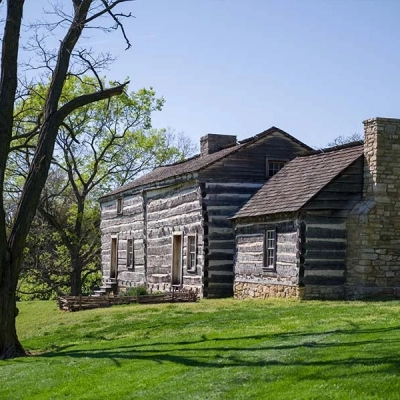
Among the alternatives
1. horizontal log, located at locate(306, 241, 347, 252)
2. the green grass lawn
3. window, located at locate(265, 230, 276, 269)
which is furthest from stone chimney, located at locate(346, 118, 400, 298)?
window, located at locate(265, 230, 276, 269)

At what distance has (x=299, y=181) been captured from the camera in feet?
77.6

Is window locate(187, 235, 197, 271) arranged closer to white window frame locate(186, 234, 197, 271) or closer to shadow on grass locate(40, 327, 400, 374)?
white window frame locate(186, 234, 197, 271)

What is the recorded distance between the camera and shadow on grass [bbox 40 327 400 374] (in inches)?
411

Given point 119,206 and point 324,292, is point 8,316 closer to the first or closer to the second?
point 324,292

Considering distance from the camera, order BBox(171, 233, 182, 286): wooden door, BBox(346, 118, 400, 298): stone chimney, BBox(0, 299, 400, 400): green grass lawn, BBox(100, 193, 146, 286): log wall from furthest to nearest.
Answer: BBox(100, 193, 146, 286): log wall
BBox(171, 233, 182, 286): wooden door
BBox(346, 118, 400, 298): stone chimney
BBox(0, 299, 400, 400): green grass lawn

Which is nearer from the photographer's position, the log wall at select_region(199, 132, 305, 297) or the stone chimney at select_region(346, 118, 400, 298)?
the stone chimney at select_region(346, 118, 400, 298)

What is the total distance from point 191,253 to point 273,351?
15217 mm

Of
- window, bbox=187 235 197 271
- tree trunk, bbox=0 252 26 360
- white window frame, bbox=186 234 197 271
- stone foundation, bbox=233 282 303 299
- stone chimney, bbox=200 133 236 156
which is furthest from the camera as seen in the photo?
stone chimney, bbox=200 133 236 156

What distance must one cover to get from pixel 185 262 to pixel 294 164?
17.3 feet

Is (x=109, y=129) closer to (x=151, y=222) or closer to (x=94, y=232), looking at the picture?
(x=94, y=232)

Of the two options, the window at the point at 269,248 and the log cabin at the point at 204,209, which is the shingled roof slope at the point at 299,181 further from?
the log cabin at the point at 204,209

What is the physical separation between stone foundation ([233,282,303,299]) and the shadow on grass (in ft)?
25.0

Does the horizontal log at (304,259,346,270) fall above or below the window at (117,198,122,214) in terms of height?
below

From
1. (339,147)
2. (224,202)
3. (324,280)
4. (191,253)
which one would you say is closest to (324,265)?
(324,280)
